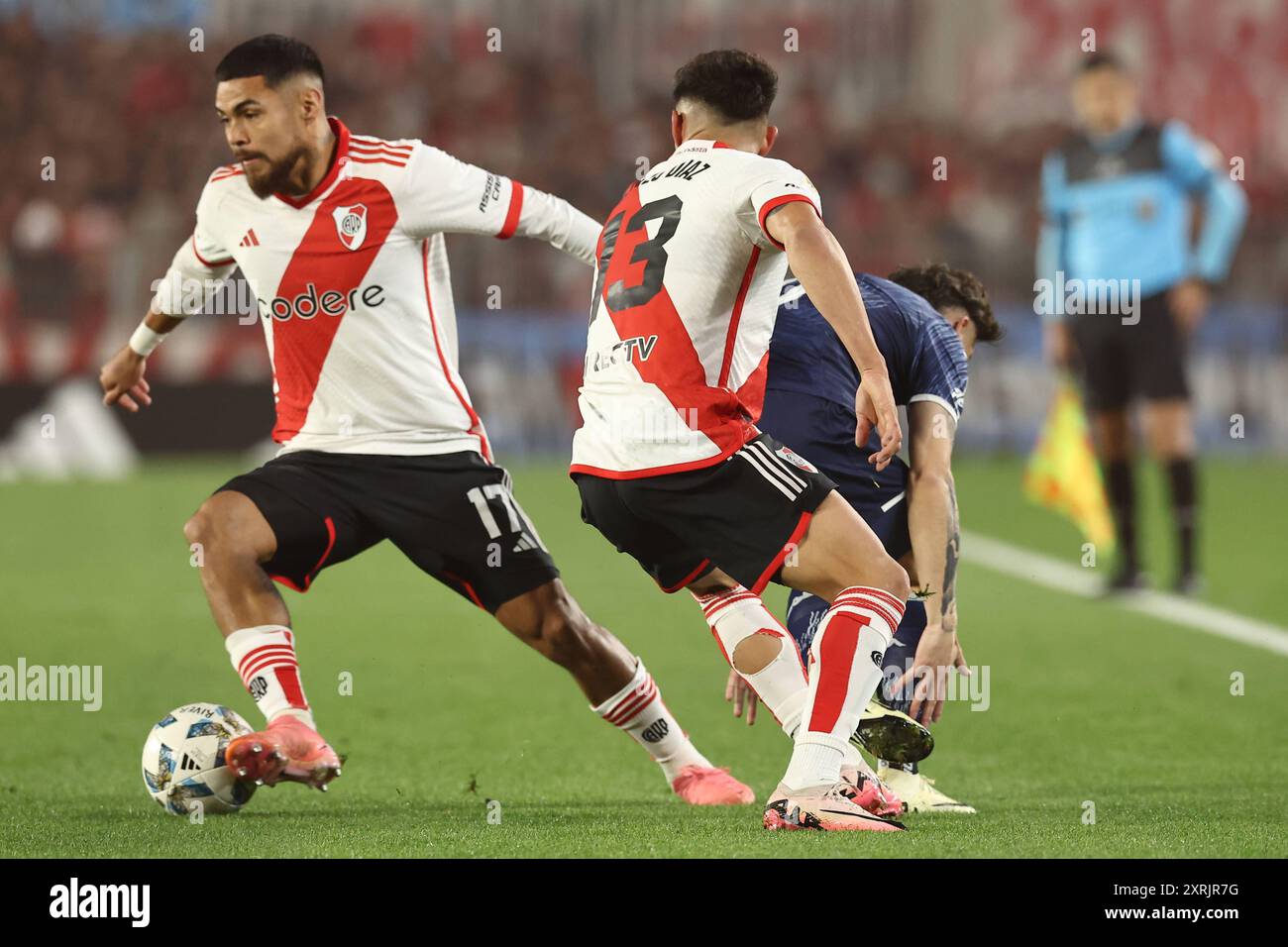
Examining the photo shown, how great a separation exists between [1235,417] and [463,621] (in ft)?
35.5

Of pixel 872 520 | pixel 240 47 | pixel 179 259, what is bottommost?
pixel 872 520

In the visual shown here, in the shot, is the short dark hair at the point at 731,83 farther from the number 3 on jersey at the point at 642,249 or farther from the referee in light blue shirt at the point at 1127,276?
the referee in light blue shirt at the point at 1127,276

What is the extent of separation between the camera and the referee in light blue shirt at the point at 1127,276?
10.4 m

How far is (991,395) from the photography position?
1850cm

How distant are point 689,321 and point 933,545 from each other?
34.4 inches

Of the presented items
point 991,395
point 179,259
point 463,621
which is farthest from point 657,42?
point 179,259

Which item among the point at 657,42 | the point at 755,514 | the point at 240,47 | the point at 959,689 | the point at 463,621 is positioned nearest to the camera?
the point at 755,514

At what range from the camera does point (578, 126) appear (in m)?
20.5

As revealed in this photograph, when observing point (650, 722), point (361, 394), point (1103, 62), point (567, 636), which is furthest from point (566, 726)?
point (1103, 62)

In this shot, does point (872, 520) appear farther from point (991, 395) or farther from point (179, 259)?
point (991, 395)

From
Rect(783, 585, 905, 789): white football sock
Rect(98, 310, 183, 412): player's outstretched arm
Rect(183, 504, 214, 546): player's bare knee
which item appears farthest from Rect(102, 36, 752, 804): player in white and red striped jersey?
Rect(783, 585, 905, 789): white football sock

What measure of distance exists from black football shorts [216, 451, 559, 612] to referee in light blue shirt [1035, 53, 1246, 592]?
18.7 feet

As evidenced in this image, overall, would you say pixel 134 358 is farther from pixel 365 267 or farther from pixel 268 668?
pixel 268 668

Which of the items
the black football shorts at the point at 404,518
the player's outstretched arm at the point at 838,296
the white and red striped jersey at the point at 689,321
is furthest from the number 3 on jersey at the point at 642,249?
the black football shorts at the point at 404,518
